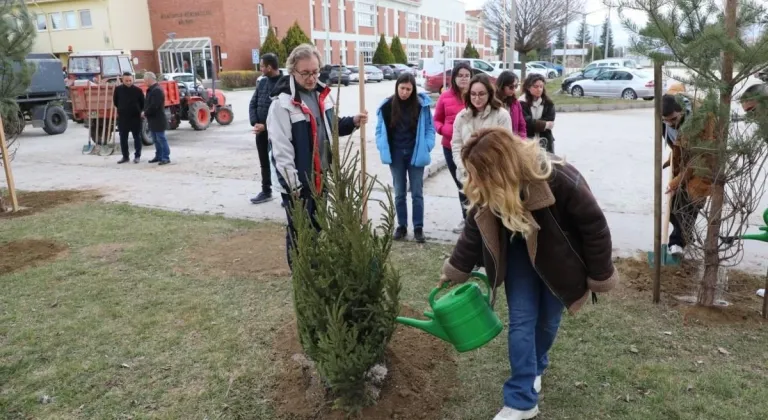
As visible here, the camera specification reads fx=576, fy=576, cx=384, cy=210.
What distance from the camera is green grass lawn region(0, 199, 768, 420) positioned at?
3.00 m

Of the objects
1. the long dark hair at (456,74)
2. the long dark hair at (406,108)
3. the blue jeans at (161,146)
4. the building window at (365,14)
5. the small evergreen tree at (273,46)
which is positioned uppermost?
the building window at (365,14)

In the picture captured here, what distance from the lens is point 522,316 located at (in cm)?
267

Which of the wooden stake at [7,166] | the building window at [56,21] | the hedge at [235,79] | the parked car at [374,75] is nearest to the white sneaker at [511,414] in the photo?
the wooden stake at [7,166]

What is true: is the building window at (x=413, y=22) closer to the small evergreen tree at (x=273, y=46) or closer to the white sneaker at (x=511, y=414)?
the small evergreen tree at (x=273, y=46)

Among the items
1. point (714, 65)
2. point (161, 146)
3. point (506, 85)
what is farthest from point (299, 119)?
point (161, 146)

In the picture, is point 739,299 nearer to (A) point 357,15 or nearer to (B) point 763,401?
(B) point 763,401

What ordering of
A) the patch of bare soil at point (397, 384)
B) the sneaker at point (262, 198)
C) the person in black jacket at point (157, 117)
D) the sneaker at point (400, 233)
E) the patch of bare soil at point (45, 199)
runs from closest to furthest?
the patch of bare soil at point (397, 384)
the sneaker at point (400, 233)
the patch of bare soil at point (45, 199)
the sneaker at point (262, 198)
the person in black jacket at point (157, 117)

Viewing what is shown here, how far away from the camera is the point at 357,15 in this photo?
5684 centimetres

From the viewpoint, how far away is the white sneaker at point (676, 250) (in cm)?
476

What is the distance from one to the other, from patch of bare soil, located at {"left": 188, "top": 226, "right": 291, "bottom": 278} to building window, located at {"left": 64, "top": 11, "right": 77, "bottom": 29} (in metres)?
43.1

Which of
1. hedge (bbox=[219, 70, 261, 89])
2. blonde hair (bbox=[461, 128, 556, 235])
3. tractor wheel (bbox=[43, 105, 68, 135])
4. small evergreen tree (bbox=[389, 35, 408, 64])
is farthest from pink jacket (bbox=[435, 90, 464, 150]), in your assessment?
small evergreen tree (bbox=[389, 35, 408, 64])

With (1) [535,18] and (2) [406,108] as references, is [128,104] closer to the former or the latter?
(2) [406,108]

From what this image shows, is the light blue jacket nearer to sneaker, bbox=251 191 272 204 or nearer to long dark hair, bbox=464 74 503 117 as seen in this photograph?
long dark hair, bbox=464 74 503 117

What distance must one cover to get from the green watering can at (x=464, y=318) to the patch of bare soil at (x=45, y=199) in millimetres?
6599
